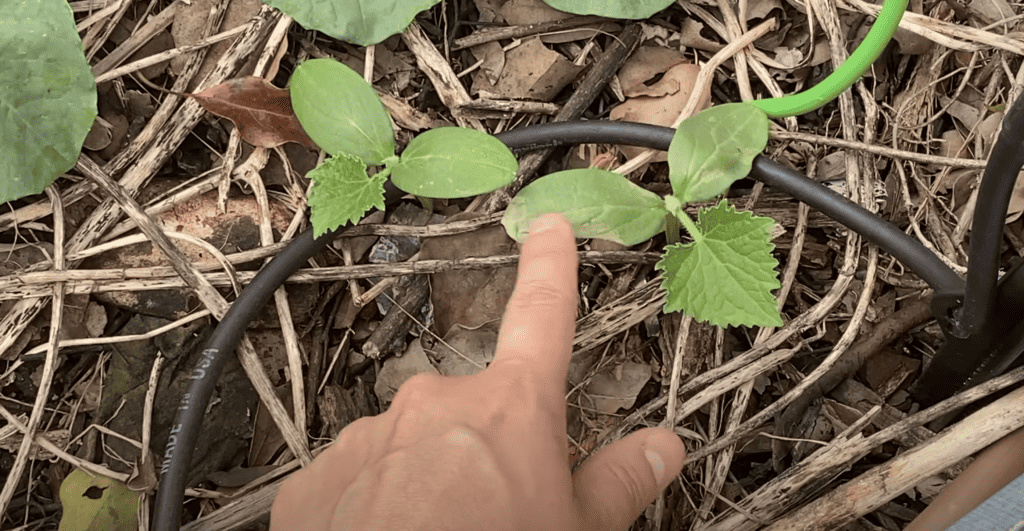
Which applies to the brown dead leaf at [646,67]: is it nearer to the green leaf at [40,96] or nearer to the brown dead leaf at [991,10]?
the brown dead leaf at [991,10]

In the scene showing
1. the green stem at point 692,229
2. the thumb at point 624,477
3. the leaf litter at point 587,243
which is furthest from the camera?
the leaf litter at point 587,243

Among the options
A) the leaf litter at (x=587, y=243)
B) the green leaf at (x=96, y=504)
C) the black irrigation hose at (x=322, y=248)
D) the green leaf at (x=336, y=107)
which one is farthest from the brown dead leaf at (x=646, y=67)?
the green leaf at (x=96, y=504)

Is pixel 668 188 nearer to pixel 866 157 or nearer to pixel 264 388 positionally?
pixel 866 157

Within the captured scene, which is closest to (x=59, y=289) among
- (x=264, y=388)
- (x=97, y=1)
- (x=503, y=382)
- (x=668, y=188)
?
(x=264, y=388)

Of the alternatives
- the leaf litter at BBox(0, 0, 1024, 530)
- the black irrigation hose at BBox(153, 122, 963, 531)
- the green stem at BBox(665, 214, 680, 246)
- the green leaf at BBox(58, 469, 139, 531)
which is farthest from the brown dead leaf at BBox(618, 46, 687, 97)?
the green leaf at BBox(58, 469, 139, 531)

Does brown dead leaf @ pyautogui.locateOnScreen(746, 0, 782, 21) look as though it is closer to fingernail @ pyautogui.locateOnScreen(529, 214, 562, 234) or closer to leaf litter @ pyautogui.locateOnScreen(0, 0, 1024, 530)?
leaf litter @ pyautogui.locateOnScreen(0, 0, 1024, 530)

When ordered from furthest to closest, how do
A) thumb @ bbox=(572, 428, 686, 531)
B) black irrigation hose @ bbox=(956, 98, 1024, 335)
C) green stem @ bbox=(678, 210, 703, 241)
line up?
green stem @ bbox=(678, 210, 703, 241) → thumb @ bbox=(572, 428, 686, 531) → black irrigation hose @ bbox=(956, 98, 1024, 335)
